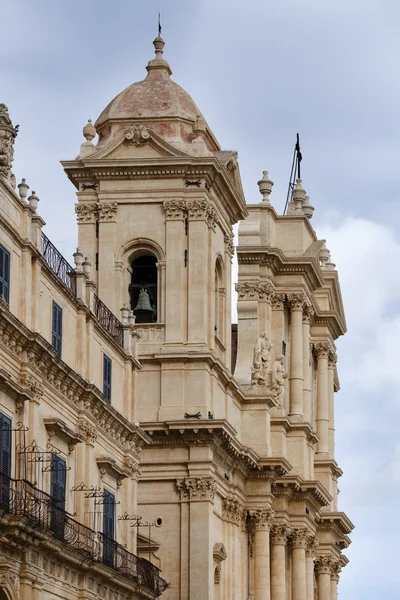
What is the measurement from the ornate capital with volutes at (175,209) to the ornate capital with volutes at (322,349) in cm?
2192

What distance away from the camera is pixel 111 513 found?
5747 cm

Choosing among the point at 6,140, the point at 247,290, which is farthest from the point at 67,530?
the point at 247,290

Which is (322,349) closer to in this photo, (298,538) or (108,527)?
(298,538)

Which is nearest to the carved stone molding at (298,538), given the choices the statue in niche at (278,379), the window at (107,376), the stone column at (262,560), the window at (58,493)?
the stone column at (262,560)

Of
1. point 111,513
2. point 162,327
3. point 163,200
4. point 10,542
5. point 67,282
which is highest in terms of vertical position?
point 163,200

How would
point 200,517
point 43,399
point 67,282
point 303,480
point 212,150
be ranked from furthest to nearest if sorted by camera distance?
point 303,480 → point 212,150 → point 200,517 → point 67,282 → point 43,399

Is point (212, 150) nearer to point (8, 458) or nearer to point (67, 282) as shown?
point (67, 282)

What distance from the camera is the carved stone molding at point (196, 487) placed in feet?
227

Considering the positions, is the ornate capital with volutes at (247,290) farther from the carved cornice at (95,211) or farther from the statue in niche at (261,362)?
the carved cornice at (95,211)

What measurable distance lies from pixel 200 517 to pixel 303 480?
15156mm

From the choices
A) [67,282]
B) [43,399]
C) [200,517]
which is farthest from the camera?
[200,517]

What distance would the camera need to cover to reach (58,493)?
51.8m

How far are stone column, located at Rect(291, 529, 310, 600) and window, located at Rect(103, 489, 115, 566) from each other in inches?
1090

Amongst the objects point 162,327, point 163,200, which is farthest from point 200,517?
point 163,200
